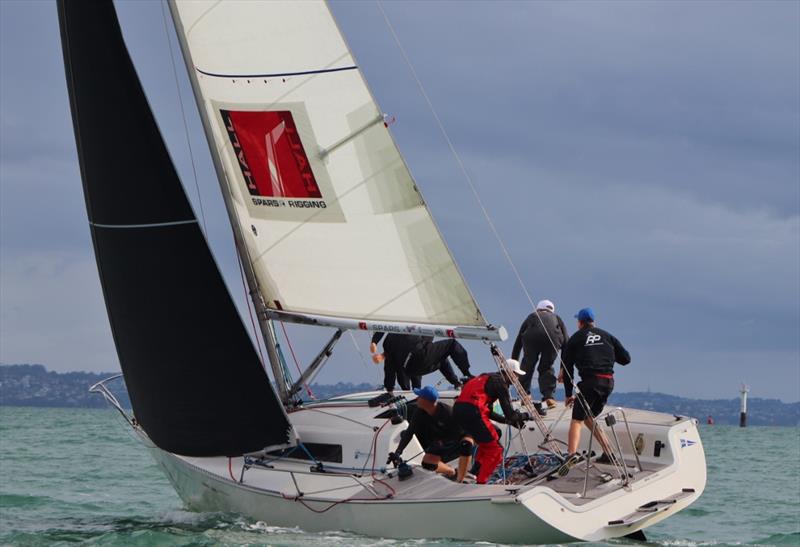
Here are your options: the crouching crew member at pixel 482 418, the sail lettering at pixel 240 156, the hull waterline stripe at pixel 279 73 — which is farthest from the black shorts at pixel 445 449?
the hull waterline stripe at pixel 279 73

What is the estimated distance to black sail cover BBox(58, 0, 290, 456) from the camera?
1091cm

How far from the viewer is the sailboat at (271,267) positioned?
35.8ft

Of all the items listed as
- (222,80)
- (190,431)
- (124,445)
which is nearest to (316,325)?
(190,431)

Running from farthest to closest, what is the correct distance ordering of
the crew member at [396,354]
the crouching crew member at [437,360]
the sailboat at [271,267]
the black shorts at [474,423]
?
the crouching crew member at [437,360], the crew member at [396,354], the sailboat at [271,267], the black shorts at [474,423]

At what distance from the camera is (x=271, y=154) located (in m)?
11.8

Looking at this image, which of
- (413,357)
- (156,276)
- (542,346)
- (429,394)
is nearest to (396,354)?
(413,357)

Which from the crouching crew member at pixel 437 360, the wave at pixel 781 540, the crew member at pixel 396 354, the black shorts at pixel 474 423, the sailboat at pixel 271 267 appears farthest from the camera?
the crouching crew member at pixel 437 360

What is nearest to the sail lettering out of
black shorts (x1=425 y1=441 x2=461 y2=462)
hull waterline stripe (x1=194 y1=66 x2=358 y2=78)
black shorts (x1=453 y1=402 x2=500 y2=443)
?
hull waterline stripe (x1=194 y1=66 x2=358 y2=78)

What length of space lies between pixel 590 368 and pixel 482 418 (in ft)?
4.40

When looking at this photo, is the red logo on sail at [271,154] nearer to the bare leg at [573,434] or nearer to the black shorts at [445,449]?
the black shorts at [445,449]

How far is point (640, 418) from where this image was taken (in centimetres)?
1205

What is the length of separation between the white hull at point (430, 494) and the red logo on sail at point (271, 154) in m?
2.35

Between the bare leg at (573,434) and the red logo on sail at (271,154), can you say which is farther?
the red logo on sail at (271,154)

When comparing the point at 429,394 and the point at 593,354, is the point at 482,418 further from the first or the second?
the point at 593,354
